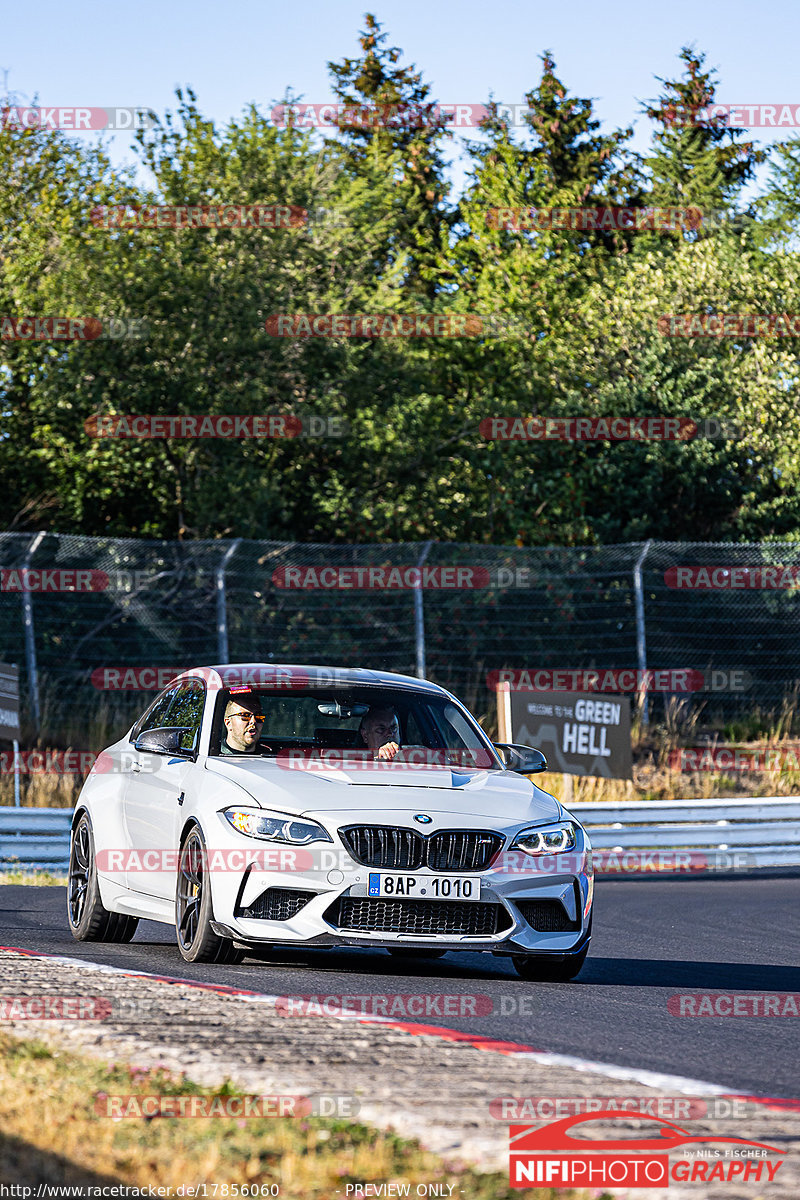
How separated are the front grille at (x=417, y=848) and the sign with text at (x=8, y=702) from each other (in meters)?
10.5

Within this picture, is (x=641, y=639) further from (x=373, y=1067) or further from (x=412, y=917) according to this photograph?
(x=373, y=1067)

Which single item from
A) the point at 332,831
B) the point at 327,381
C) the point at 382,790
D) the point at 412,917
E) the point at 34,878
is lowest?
the point at 34,878

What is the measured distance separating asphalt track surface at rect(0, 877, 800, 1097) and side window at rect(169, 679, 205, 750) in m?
1.17

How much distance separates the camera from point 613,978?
887 centimetres

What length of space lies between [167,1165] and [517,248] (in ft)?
139

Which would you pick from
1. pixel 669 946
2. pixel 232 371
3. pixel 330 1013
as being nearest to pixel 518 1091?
pixel 330 1013

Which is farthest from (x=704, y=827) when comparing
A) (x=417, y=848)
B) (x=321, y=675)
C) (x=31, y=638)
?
(x=417, y=848)

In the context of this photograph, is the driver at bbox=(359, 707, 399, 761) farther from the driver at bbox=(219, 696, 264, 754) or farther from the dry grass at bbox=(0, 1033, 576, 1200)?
the dry grass at bbox=(0, 1033, 576, 1200)

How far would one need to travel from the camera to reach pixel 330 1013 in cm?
638

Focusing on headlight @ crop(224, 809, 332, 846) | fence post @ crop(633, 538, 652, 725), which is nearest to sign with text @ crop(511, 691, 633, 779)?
fence post @ crop(633, 538, 652, 725)

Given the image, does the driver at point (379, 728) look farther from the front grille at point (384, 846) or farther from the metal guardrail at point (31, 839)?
the metal guardrail at point (31, 839)

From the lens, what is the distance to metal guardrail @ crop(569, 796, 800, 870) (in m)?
18.3

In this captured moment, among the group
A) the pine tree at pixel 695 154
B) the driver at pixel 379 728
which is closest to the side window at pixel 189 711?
the driver at pixel 379 728

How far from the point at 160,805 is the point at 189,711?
0.73 metres
